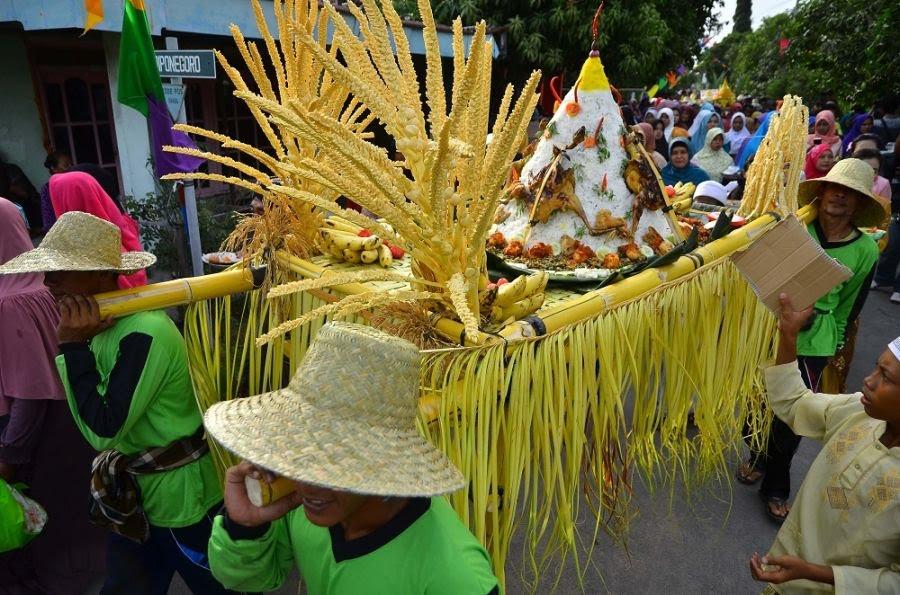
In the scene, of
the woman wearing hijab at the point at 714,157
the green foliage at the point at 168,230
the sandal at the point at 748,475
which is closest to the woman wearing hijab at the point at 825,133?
the woman wearing hijab at the point at 714,157

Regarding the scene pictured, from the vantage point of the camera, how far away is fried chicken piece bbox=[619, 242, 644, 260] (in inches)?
94.3

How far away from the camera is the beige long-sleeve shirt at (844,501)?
1.40 metres

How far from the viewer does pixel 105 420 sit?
165 centimetres

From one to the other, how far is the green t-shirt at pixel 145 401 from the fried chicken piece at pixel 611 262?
1.55m

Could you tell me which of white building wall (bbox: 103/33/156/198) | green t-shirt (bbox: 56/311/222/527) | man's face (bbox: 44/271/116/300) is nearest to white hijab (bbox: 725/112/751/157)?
white building wall (bbox: 103/33/156/198)

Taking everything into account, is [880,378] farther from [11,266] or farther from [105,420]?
[11,266]

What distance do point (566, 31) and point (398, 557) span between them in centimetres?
982

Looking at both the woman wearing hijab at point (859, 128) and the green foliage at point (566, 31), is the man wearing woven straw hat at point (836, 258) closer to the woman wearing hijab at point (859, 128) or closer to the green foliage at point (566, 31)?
the woman wearing hijab at point (859, 128)

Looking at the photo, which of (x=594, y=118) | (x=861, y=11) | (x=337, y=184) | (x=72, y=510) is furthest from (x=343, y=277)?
(x=861, y=11)

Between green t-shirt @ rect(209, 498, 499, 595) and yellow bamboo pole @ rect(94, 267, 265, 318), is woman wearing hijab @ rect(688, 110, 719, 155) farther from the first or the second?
green t-shirt @ rect(209, 498, 499, 595)

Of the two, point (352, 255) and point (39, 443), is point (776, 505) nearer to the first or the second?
point (352, 255)

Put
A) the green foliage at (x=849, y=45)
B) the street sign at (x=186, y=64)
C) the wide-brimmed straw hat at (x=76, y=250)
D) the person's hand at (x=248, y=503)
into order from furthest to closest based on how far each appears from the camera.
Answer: the green foliage at (x=849, y=45), the street sign at (x=186, y=64), the wide-brimmed straw hat at (x=76, y=250), the person's hand at (x=248, y=503)

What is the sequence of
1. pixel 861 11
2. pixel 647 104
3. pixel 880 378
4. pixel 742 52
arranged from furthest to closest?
1. pixel 742 52
2. pixel 647 104
3. pixel 861 11
4. pixel 880 378

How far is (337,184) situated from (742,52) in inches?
1366
